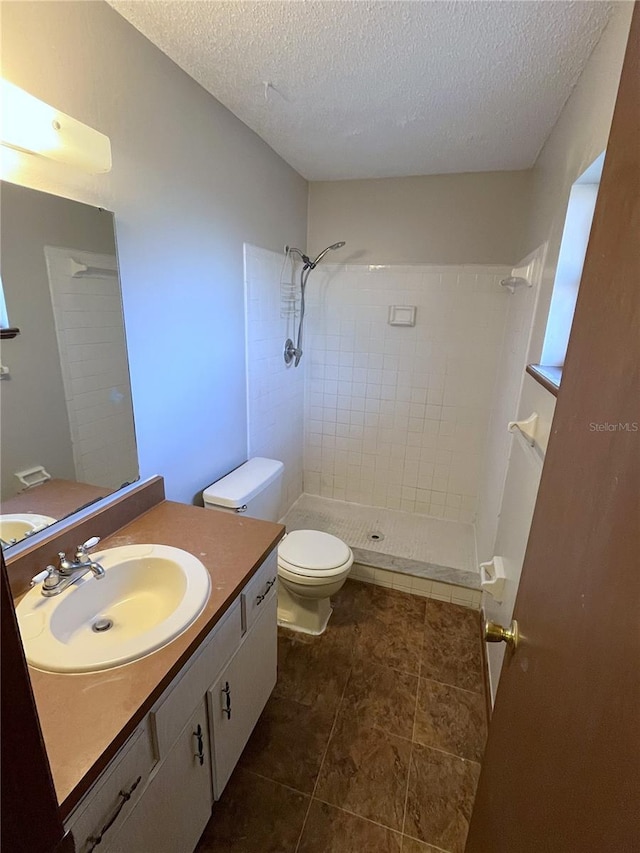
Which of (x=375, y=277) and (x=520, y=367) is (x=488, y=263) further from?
(x=520, y=367)

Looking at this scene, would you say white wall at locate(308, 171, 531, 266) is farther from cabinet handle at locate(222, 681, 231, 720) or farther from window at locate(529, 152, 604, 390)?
cabinet handle at locate(222, 681, 231, 720)

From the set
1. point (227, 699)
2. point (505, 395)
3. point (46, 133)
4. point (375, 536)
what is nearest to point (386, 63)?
point (46, 133)

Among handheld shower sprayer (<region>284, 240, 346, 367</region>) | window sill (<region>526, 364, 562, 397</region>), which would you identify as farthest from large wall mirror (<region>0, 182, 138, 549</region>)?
handheld shower sprayer (<region>284, 240, 346, 367</region>)

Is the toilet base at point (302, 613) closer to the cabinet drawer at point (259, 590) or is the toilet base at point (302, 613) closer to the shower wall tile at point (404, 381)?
the cabinet drawer at point (259, 590)

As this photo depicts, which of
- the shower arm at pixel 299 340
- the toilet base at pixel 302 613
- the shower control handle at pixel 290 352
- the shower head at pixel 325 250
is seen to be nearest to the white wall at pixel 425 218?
the shower head at pixel 325 250

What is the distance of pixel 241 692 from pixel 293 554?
28.9 inches

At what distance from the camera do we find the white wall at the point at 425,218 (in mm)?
2377

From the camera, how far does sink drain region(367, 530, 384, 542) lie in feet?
8.75

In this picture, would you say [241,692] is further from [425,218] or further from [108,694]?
[425,218]

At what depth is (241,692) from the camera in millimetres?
1268

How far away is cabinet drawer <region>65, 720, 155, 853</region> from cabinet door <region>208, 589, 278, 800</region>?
256mm

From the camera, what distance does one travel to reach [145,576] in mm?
1208

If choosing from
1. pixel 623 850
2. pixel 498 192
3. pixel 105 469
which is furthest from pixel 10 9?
pixel 498 192

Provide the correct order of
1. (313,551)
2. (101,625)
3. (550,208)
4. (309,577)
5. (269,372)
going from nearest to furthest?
(101,625) → (550,208) → (309,577) → (313,551) → (269,372)
